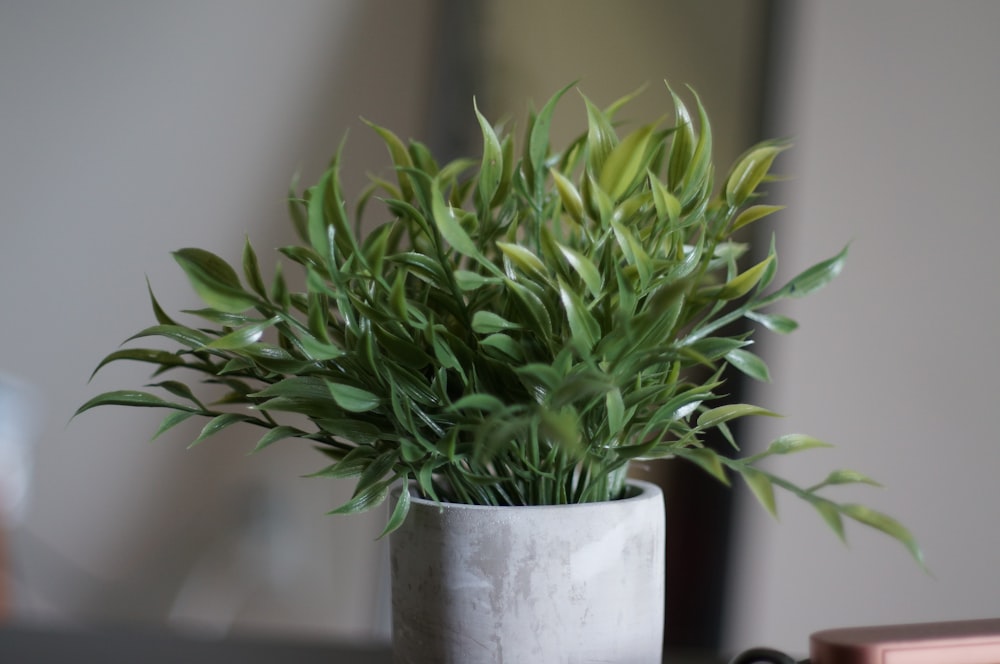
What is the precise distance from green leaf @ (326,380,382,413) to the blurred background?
1.72 ft

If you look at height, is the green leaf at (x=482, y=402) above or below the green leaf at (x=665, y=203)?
A: below

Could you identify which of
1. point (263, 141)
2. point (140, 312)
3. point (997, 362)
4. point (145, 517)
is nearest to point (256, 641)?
point (145, 517)

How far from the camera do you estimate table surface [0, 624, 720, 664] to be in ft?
2.25

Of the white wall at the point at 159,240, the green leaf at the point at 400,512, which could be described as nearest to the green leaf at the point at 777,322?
the green leaf at the point at 400,512

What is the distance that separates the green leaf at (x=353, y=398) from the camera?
0.42m

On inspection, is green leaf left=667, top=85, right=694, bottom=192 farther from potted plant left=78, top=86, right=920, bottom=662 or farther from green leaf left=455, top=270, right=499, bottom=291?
green leaf left=455, top=270, right=499, bottom=291

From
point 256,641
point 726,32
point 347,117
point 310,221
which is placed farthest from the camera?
point 347,117

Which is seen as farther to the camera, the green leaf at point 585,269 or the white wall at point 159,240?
the white wall at point 159,240

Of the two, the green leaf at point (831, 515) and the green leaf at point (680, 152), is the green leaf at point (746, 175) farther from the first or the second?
the green leaf at point (831, 515)

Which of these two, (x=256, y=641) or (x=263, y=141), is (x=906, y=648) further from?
(x=263, y=141)

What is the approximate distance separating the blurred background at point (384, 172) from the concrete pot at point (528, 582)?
456mm

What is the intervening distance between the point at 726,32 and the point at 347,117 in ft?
1.41

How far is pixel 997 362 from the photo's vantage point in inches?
33.0

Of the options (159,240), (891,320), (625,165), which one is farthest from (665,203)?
(159,240)
